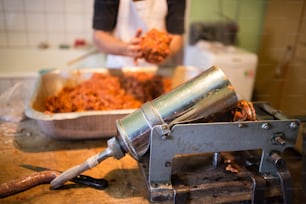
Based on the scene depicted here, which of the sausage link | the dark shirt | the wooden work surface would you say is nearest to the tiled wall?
the dark shirt

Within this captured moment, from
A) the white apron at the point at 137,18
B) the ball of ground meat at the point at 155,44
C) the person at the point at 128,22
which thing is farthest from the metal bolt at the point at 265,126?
the white apron at the point at 137,18

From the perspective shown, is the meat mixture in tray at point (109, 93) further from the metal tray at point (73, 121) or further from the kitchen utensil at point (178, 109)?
the kitchen utensil at point (178, 109)

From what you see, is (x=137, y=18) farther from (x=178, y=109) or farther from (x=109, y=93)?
(x=178, y=109)

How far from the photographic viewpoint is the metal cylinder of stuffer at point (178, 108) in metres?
0.58

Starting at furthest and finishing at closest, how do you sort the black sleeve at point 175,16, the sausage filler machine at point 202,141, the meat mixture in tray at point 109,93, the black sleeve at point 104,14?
the black sleeve at point 175,16 < the black sleeve at point 104,14 < the meat mixture in tray at point 109,93 < the sausage filler machine at point 202,141

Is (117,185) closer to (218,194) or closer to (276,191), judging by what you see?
(218,194)

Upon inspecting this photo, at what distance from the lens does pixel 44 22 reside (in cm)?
150

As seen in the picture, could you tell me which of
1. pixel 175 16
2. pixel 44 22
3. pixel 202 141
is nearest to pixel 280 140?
pixel 202 141

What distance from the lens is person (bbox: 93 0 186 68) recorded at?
1109mm

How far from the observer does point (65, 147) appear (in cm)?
79

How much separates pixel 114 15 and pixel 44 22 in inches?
21.7

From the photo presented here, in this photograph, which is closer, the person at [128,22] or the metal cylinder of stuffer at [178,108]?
the metal cylinder of stuffer at [178,108]

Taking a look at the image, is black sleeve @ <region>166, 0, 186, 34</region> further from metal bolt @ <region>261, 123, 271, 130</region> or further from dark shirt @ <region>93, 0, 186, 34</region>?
metal bolt @ <region>261, 123, 271, 130</region>

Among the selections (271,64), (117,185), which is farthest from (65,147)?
(271,64)
